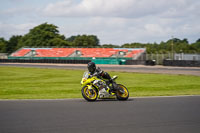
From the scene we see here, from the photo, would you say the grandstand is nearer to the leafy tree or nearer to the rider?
the rider

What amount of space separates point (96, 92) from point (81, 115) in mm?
2932

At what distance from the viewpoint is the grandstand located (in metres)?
63.3

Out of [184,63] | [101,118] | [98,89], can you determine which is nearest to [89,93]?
[98,89]

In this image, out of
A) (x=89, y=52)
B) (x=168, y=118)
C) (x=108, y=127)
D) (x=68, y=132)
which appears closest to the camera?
(x=68, y=132)

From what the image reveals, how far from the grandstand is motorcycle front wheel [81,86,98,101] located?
49.4 metres

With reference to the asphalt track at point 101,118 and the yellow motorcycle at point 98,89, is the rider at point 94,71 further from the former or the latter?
the asphalt track at point 101,118

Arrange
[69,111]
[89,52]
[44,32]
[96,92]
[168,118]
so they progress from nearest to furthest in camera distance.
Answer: [168,118]
[69,111]
[96,92]
[89,52]
[44,32]

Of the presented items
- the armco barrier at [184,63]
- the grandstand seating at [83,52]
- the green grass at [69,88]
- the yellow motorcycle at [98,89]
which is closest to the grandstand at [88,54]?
the grandstand seating at [83,52]

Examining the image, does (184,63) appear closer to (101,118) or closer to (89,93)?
(89,93)

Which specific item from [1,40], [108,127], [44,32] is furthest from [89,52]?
[1,40]

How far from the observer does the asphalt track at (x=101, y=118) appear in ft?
20.0

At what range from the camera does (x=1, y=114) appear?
7.61 metres

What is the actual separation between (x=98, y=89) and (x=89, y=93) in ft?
1.26

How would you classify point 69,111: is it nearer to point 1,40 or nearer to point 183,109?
point 183,109
